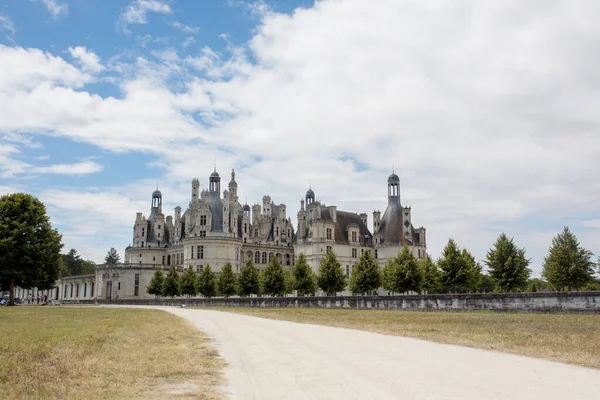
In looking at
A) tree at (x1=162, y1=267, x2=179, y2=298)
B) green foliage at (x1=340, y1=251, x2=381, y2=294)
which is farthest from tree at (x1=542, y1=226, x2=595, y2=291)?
tree at (x1=162, y1=267, x2=179, y2=298)

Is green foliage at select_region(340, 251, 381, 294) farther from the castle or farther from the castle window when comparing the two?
the castle window

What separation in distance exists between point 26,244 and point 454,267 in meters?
44.6

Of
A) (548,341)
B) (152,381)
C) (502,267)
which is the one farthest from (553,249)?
(152,381)

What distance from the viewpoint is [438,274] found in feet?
210

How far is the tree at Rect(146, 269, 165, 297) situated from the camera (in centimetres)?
8738

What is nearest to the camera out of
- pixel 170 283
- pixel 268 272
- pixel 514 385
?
pixel 514 385

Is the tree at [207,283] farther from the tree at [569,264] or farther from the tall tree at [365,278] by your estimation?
the tree at [569,264]

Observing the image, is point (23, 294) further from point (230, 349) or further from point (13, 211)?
point (230, 349)

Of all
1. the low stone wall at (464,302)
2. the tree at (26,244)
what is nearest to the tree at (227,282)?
the low stone wall at (464,302)

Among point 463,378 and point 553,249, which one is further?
point 553,249

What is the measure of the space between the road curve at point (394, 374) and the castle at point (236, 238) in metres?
72.4

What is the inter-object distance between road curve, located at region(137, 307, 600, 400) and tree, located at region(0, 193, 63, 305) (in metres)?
44.8

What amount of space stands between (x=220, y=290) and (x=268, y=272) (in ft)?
27.0

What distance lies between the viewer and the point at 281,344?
18.0 metres
